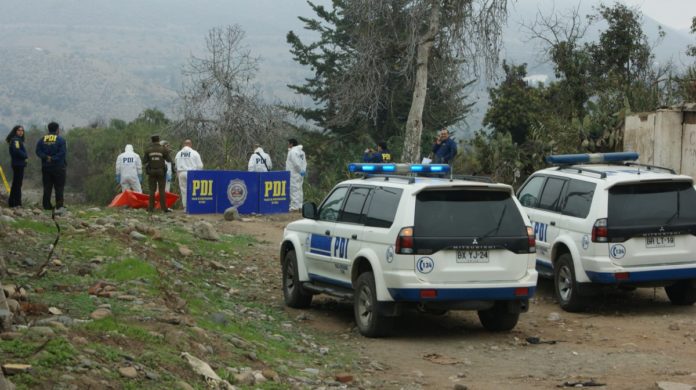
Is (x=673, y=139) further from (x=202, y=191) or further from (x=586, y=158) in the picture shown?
(x=202, y=191)

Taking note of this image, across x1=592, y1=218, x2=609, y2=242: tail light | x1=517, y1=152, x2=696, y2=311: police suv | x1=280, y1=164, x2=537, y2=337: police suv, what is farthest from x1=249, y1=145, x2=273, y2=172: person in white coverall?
x1=280, y1=164, x2=537, y2=337: police suv

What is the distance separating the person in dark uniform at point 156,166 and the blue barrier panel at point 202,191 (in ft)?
2.15

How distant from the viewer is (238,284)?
15602 mm

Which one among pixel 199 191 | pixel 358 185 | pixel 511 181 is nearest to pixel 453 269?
pixel 358 185

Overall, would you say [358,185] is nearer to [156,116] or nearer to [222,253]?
[222,253]

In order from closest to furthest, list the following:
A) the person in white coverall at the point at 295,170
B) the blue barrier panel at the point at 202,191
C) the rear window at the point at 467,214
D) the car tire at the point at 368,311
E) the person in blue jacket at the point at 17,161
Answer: the rear window at the point at 467,214
the car tire at the point at 368,311
the person in blue jacket at the point at 17,161
the blue barrier panel at the point at 202,191
the person in white coverall at the point at 295,170

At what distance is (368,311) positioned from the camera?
12.1 m

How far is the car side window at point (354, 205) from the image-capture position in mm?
12664

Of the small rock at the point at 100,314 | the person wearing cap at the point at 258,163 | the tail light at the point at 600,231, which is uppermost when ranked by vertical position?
the person wearing cap at the point at 258,163

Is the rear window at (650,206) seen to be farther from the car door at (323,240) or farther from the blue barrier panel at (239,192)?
the blue barrier panel at (239,192)

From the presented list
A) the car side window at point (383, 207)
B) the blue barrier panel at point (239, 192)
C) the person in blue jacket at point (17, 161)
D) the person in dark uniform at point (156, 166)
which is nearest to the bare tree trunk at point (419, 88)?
the blue barrier panel at point (239, 192)

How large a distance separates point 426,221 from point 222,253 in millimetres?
7258

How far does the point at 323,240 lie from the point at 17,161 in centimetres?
1121

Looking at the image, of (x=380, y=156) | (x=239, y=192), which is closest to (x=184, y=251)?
(x=380, y=156)
